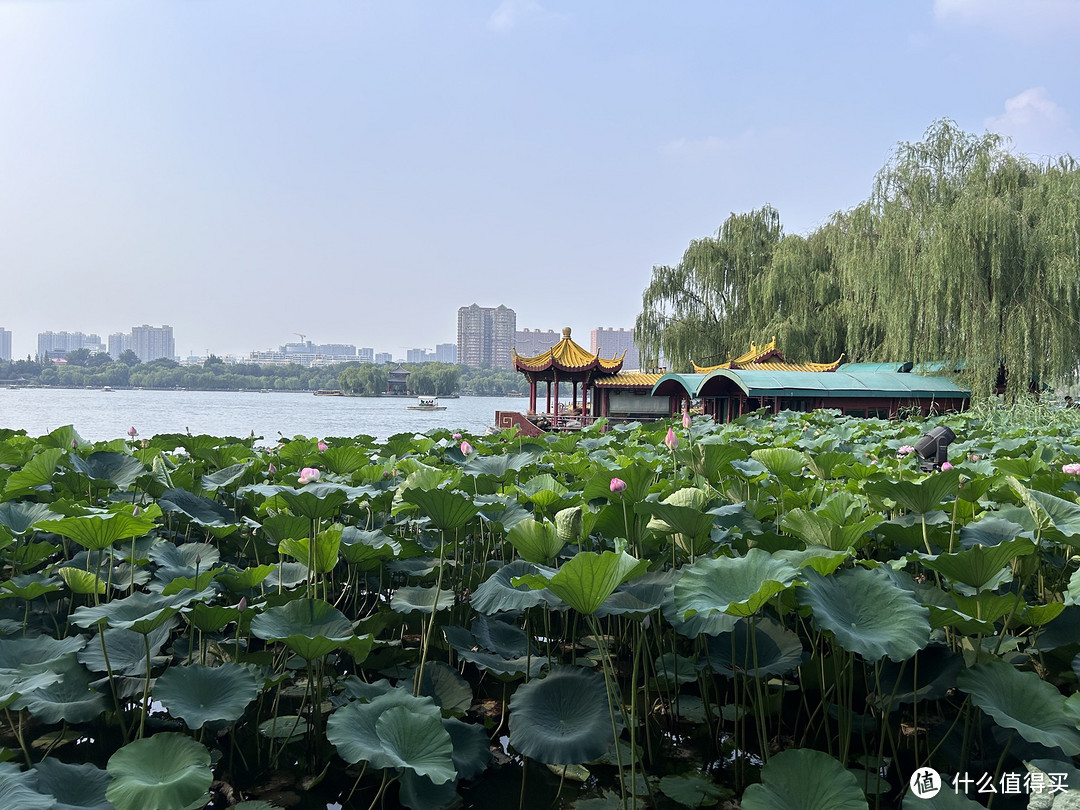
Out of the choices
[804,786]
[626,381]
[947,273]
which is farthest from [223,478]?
[626,381]

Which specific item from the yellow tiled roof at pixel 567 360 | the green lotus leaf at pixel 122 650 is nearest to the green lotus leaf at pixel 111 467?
the green lotus leaf at pixel 122 650

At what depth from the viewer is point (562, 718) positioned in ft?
4.31

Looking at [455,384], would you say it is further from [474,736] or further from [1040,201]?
[474,736]

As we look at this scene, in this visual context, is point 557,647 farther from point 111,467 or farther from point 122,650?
point 111,467

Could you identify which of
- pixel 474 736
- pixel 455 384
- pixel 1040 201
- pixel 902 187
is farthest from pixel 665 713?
pixel 455 384

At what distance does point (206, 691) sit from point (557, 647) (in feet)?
3.10

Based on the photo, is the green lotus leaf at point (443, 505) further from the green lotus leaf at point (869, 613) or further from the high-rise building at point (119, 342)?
the high-rise building at point (119, 342)

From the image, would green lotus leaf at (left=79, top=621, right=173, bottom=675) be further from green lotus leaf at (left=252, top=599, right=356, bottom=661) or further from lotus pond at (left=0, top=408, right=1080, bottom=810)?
green lotus leaf at (left=252, top=599, right=356, bottom=661)

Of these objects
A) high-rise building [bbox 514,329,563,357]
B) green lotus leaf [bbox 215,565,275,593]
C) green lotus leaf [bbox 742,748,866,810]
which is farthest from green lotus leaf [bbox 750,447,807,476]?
high-rise building [bbox 514,329,563,357]

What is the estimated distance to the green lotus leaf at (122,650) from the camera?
1407 millimetres

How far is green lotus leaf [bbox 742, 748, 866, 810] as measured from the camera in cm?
106

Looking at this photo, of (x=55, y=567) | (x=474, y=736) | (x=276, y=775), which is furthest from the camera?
(x=55, y=567)

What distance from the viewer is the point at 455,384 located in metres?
73.6

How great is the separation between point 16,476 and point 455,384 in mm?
71834
